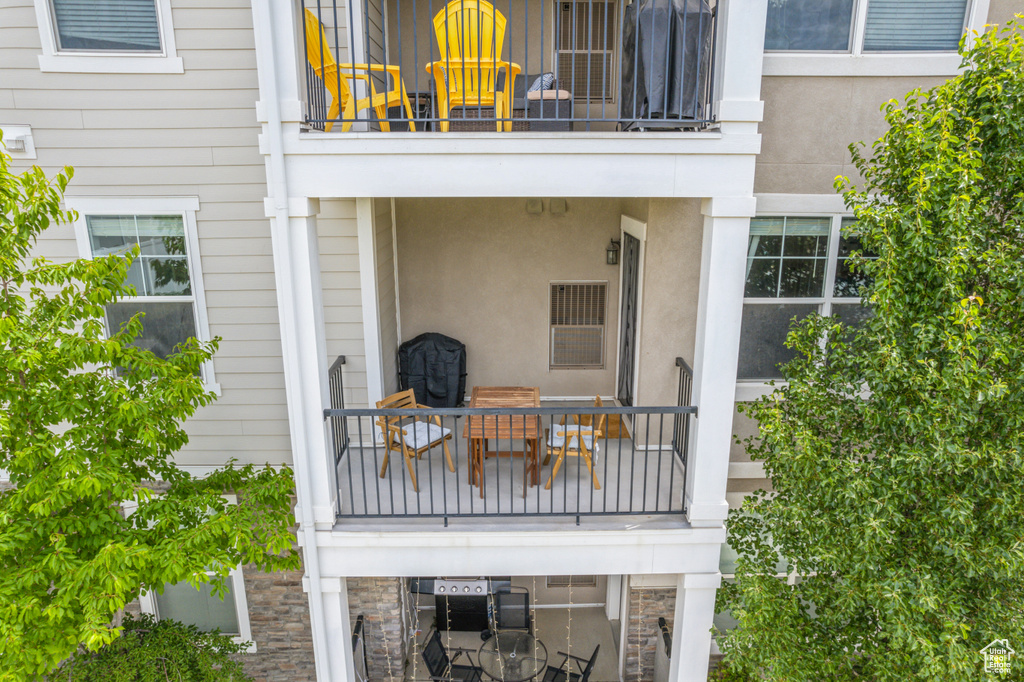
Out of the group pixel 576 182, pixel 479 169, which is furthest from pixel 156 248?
pixel 576 182

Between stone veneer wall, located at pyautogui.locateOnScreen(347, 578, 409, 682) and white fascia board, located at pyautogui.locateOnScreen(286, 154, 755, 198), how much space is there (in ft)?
14.7

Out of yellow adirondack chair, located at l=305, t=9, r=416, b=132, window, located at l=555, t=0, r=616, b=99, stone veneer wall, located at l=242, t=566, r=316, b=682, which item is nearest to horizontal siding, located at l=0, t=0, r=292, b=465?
yellow adirondack chair, located at l=305, t=9, r=416, b=132

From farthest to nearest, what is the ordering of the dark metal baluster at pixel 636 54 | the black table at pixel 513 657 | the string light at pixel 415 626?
the string light at pixel 415 626 → the black table at pixel 513 657 → the dark metal baluster at pixel 636 54

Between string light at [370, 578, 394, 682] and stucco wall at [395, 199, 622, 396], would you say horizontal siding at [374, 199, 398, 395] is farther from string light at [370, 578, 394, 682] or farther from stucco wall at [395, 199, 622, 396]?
string light at [370, 578, 394, 682]

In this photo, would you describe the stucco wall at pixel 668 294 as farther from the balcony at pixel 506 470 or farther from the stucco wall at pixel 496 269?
the stucco wall at pixel 496 269

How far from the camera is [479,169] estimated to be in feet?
15.6

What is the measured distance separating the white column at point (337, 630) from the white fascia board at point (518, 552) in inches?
7.5

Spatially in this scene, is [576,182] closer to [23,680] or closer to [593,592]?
[23,680]

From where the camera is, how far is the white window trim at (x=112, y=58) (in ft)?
17.9

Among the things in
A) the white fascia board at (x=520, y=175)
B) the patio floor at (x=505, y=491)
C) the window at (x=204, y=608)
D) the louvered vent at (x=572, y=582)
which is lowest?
the louvered vent at (x=572, y=582)

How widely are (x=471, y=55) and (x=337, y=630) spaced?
5.20 metres

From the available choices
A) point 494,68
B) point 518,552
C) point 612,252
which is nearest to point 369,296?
point 494,68

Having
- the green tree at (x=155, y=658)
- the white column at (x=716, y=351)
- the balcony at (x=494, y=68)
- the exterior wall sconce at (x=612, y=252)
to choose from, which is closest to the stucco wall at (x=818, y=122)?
the balcony at (x=494, y=68)

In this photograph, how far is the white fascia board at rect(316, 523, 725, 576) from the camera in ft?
18.2
